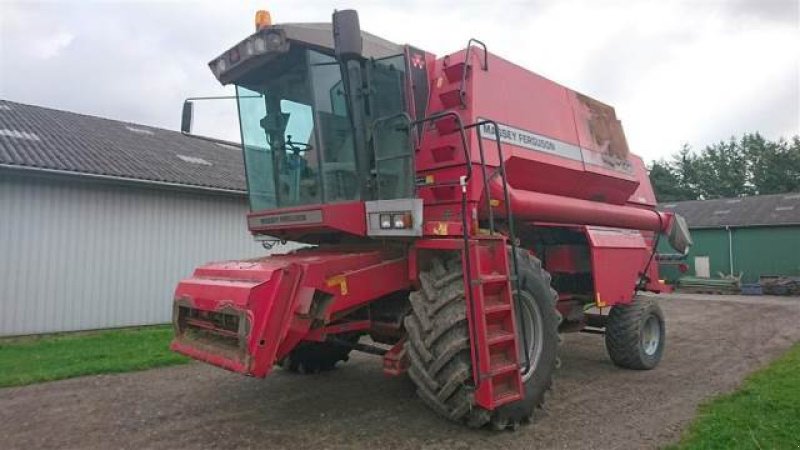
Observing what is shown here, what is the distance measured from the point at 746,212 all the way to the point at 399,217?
29786mm

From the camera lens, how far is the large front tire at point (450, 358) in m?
4.46

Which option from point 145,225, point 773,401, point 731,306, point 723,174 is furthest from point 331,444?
point 723,174

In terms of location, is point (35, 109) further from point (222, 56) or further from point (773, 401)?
point (773, 401)

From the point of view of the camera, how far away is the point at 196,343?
4941 mm

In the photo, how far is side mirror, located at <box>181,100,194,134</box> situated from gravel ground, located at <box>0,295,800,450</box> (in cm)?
276

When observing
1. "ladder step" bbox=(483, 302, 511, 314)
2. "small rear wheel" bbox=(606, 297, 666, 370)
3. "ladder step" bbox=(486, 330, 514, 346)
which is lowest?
"small rear wheel" bbox=(606, 297, 666, 370)

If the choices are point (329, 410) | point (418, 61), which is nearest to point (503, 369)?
point (329, 410)

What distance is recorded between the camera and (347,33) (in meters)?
4.43

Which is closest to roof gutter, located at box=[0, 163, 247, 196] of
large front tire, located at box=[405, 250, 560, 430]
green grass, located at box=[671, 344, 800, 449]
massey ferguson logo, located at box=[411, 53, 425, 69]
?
massey ferguson logo, located at box=[411, 53, 425, 69]

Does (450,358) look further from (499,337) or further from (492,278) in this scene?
(492,278)

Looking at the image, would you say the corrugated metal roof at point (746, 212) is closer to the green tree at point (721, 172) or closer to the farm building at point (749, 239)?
the farm building at point (749, 239)

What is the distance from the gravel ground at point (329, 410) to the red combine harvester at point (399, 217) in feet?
1.51

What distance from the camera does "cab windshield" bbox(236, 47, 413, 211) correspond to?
5215 mm

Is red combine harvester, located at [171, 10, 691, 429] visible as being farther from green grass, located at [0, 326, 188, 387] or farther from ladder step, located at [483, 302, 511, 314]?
green grass, located at [0, 326, 188, 387]
